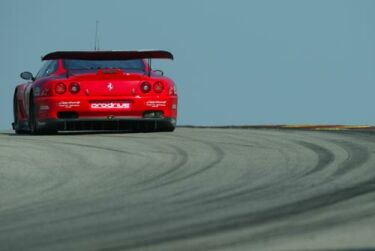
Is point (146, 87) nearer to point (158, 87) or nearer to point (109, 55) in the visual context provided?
point (158, 87)

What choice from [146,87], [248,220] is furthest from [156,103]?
[248,220]

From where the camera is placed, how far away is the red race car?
1393 centimetres

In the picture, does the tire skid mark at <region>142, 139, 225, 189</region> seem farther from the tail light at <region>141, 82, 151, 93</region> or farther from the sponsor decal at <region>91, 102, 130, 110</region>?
the tail light at <region>141, 82, 151, 93</region>

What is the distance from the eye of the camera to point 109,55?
549 inches

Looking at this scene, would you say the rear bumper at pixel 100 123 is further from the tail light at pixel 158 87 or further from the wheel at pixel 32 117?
the tail light at pixel 158 87

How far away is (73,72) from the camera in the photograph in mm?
14266

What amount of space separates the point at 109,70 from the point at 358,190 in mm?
7682

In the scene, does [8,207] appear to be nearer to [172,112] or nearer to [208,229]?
[208,229]

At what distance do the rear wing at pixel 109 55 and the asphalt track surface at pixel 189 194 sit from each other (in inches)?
77.8

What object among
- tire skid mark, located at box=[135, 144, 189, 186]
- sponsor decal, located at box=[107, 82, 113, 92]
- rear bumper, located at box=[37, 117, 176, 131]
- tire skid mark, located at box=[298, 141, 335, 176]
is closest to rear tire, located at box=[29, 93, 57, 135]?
rear bumper, located at box=[37, 117, 176, 131]

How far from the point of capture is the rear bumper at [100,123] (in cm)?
1395

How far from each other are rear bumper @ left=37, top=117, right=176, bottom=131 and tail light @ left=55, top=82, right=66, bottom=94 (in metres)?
0.37

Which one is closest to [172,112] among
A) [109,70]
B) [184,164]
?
[109,70]

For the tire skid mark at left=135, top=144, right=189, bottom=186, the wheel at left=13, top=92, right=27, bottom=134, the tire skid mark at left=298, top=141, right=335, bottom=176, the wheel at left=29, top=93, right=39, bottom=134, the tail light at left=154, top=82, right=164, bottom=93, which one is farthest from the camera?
the wheel at left=13, top=92, right=27, bottom=134
